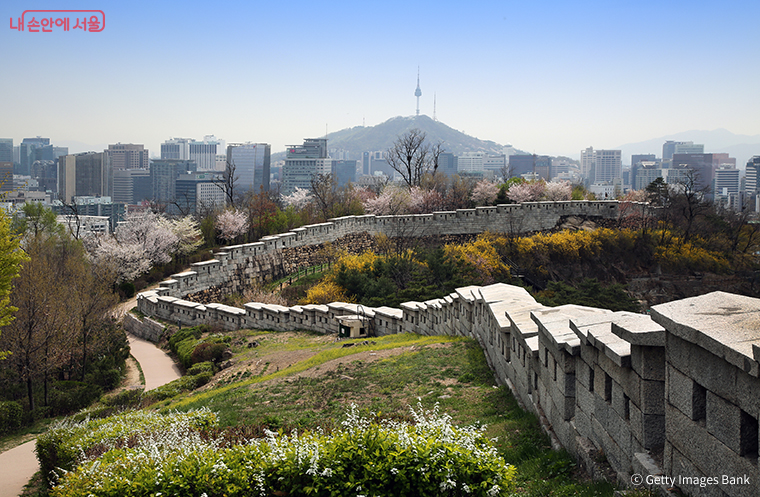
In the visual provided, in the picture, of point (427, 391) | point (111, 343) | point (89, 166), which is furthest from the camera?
point (89, 166)

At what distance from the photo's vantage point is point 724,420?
11.1ft

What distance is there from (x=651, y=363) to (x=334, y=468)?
248 cm

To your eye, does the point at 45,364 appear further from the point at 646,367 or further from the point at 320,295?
the point at 646,367

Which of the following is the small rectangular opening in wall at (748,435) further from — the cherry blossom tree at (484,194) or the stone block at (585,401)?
the cherry blossom tree at (484,194)

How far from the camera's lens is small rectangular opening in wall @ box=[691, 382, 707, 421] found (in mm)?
3648

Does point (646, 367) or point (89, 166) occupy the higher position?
point (89, 166)

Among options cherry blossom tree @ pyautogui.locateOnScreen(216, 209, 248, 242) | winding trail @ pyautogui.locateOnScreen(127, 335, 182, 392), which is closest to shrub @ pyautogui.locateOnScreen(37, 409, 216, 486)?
winding trail @ pyautogui.locateOnScreen(127, 335, 182, 392)

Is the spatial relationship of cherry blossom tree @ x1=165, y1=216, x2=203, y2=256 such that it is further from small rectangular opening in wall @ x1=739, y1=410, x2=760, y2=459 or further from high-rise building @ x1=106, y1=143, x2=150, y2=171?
high-rise building @ x1=106, y1=143, x2=150, y2=171

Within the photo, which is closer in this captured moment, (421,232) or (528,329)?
(528,329)

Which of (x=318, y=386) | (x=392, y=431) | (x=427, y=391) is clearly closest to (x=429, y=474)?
(x=392, y=431)

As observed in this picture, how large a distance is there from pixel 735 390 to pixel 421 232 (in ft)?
92.2

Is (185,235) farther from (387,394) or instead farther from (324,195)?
(387,394)

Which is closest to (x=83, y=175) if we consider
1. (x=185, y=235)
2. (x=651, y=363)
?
(x=185, y=235)

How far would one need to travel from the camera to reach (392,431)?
4867 millimetres
